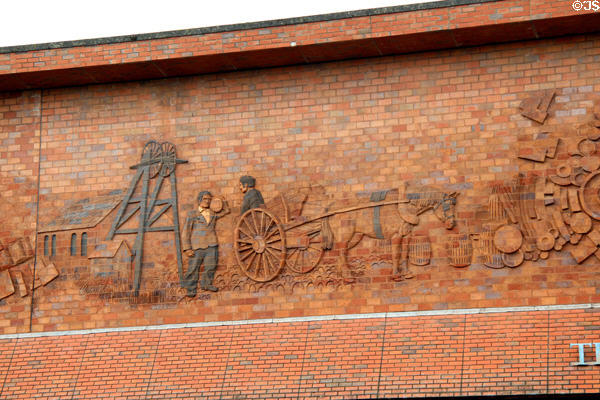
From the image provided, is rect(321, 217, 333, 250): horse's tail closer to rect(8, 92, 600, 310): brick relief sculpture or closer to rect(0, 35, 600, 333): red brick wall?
rect(8, 92, 600, 310): brick relief sculpture

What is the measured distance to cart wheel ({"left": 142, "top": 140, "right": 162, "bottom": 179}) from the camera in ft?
59.9

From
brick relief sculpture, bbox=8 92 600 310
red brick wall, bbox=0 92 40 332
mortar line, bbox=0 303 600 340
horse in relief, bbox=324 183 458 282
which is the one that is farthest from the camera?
red brick wall, bbox=0 92 40 332

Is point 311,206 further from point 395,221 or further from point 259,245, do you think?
point 395,221

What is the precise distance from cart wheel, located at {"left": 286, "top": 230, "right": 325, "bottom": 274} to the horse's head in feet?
5.73

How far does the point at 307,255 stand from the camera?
17438 millimetres

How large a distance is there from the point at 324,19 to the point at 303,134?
1.69m

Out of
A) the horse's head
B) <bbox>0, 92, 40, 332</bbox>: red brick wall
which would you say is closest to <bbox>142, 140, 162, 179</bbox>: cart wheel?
<bbox>0, 92, 40, 332</bbox>: red brick wall

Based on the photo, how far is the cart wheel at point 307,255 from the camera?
1739 cm

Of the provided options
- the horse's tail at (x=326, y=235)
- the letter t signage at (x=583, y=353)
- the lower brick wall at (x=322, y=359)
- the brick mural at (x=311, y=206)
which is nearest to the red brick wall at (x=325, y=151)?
the brick mural at (x=311, y=206)

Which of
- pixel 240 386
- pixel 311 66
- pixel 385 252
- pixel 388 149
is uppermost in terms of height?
pixel 311 66

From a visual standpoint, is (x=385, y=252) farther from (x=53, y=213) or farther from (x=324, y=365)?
(x=53, y=213)

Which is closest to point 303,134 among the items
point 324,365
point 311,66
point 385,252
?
point 311,66

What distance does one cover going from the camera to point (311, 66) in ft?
59.2

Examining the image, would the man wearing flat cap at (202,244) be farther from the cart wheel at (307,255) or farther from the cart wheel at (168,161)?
the cart wheel at (307,255)
